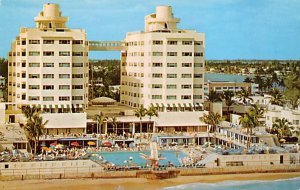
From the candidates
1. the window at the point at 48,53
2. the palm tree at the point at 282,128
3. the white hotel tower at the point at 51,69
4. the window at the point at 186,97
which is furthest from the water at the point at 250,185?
the window at the point at 48,53

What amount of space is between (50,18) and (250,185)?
27075 millimetres

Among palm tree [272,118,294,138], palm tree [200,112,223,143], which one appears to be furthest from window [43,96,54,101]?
palm tree [272,118,294,138]

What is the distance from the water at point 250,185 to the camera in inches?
1555

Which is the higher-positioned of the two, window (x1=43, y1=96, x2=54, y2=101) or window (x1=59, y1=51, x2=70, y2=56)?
window (x1=59, y1=51, x2=70, y2=56)

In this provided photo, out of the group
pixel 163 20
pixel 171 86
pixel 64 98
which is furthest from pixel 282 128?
pixel 64 98

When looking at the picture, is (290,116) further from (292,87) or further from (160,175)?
(292,87)

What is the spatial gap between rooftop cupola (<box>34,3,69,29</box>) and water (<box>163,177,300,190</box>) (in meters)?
24.9

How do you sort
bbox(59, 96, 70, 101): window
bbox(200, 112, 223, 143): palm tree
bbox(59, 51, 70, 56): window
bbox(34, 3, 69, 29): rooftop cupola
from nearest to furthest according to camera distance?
bbox(200, 112, 223, 143): palm tree → bbox(59, 51, 70, 56): window → bbox(59, 96, 70, 101): window → bbox(34, 3, 69, 29): rooftop cupola

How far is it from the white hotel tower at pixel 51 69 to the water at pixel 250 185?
771 inches

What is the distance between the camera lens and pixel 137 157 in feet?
152

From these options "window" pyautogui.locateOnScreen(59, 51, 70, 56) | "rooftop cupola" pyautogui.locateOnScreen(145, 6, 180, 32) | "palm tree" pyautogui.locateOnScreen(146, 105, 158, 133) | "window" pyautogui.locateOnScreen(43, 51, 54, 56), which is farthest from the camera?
"rooftop cupola" pyautogui.locateOnScreen(145, 6, 180, 32)

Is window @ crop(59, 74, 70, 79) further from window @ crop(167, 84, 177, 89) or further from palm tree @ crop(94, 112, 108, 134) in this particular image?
window @ crop(167, 84, 177, 89)

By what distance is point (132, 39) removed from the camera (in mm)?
62344

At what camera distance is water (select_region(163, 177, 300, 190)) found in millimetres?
39500
